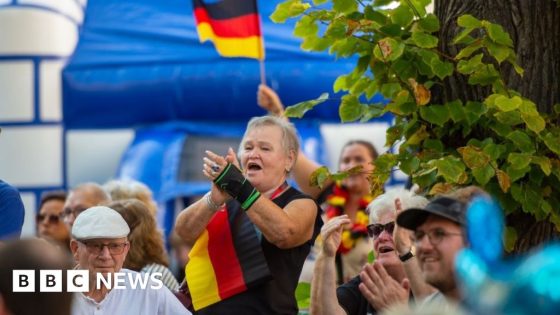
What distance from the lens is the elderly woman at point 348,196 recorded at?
241 inches

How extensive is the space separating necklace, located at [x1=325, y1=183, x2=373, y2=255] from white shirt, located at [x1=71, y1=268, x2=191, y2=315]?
2103mm

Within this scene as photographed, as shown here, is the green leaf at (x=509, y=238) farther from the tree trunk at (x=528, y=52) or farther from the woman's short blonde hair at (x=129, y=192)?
the woman's short blonde hair at (x=129, y=192)

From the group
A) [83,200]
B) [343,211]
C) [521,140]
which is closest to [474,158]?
[521,140]

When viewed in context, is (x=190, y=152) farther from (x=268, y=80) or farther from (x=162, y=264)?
(x=162, y=264)

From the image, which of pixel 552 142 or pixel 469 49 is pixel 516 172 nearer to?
pixel 552 142

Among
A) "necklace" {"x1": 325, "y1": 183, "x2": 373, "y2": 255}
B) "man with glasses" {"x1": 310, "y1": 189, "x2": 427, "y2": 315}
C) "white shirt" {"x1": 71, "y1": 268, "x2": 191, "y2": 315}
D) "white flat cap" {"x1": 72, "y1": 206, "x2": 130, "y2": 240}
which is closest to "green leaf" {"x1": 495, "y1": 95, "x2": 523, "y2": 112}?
"man with glasses" {"x1": 310, "y1": 189, "x2": 427, "y2": 315}

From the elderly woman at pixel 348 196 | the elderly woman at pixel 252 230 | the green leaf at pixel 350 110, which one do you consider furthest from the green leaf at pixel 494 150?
the elderly woman at pixel 348 196

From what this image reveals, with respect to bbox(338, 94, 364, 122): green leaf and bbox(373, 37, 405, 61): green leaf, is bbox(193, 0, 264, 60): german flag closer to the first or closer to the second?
bbox(338, 94, 364, 122): green leaf

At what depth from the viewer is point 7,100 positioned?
12.0 metres

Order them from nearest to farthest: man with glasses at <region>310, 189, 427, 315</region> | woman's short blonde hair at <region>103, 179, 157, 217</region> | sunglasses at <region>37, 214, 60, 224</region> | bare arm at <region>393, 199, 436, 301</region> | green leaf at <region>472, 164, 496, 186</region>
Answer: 1. bare arm at <region>393, 199, 436, 301</region>
2. man with glasses at <region>310, 189, 427, 315</region>
3. green leaf at <region>472, 164, 496, 186</region>
4. woman's short blonde hair at <region>103, 179, 157, 217</region>
5. sunglasses at <region>37, 214, 60, 224</region>

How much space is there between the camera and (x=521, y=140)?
4125 mm

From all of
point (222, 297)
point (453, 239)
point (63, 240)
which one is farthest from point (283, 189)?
point (63, 240)

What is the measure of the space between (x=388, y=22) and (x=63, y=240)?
10.5ft

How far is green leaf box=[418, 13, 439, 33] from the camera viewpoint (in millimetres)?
4309
